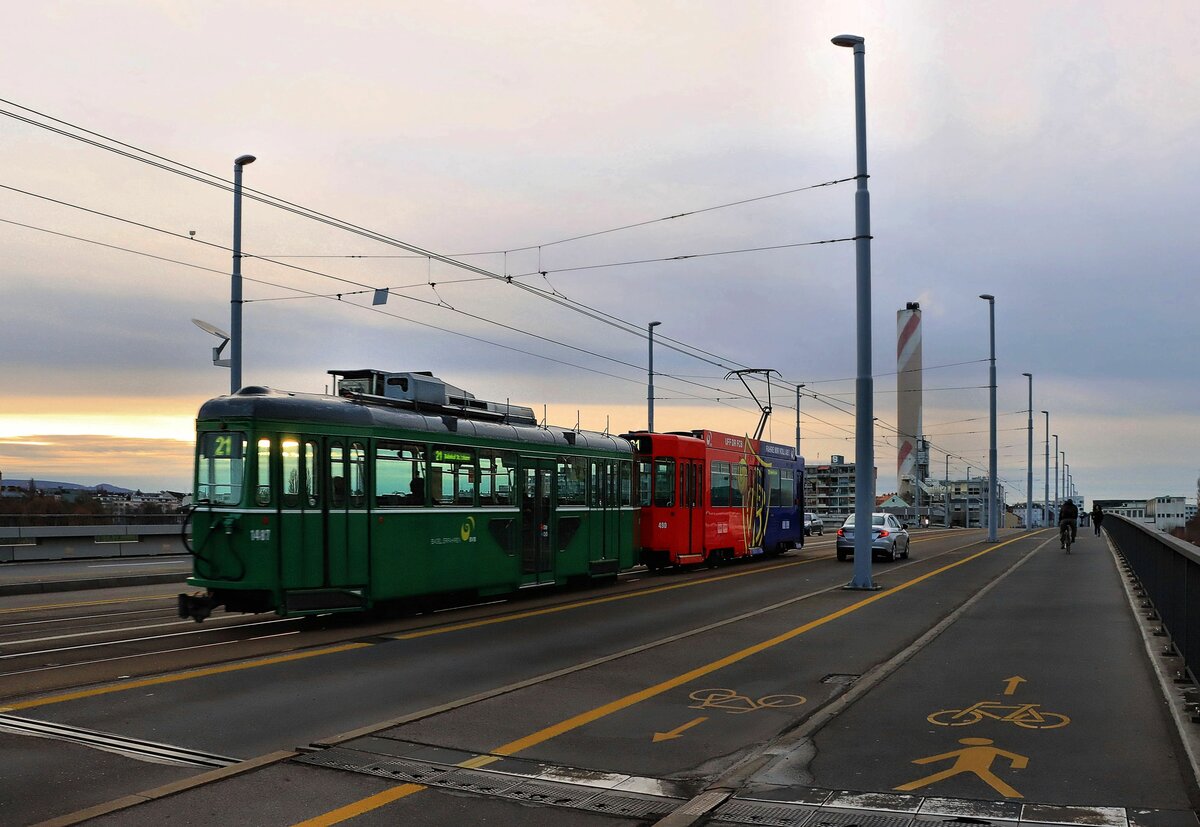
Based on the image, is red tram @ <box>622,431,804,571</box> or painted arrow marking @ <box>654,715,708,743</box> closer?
painted arrow marking @ <box>654,715,708,743</box>

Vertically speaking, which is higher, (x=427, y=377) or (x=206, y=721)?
(x=427, y=377)

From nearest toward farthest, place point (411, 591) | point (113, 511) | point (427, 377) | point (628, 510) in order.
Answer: point (411, 591), point (427, 377), point (628, 510), point (113, 511)

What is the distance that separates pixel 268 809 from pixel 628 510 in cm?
1789

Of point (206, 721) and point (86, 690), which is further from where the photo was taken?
point (86, 690)

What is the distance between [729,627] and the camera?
584 inches

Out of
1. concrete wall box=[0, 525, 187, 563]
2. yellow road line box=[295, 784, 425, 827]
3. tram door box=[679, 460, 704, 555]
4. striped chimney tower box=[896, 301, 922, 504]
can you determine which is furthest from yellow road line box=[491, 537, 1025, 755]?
striped chimney tower box=[896, 301, 922, 504]

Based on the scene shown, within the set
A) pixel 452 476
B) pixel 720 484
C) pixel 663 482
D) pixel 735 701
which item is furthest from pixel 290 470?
pixel 720 484

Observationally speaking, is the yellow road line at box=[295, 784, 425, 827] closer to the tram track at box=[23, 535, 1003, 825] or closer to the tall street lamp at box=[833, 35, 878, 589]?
the tram track at box=[23, 535, 1003, 825]

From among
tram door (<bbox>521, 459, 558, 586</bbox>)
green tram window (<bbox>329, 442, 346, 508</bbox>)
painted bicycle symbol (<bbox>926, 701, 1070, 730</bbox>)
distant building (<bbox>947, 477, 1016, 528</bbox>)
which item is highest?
green tram window (<bbox>329, 442, 346, 508</bbox>)

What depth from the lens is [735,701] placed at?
962 centimetres

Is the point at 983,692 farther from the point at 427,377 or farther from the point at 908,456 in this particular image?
the point at 908,456

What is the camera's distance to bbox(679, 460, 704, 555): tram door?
2677 cm

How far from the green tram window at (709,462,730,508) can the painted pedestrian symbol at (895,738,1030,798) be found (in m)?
20.6

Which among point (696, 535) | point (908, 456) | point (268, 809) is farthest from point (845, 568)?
point (908, 456)
